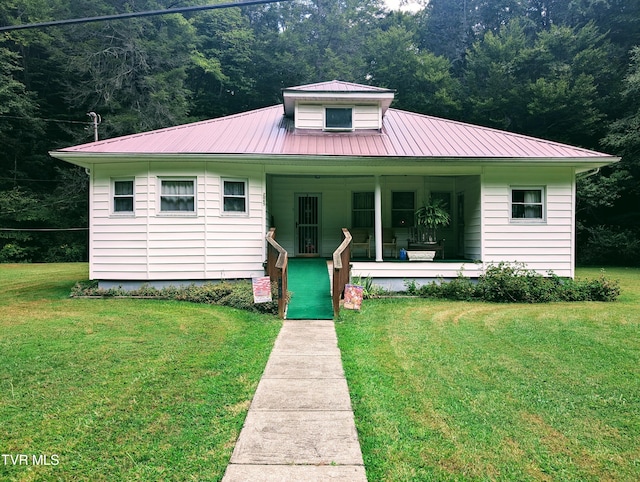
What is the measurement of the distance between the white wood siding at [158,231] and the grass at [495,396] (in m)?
4.57

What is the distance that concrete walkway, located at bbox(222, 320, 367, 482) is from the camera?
284 cm

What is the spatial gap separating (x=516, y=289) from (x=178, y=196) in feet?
29.1

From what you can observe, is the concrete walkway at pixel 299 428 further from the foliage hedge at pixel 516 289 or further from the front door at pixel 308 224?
the front door at pixel 308 224

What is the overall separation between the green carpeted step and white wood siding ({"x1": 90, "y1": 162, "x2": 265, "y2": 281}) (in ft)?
6.48

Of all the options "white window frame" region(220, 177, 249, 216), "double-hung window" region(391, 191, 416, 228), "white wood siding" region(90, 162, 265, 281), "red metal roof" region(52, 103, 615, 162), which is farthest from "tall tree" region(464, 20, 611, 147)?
"white wood siding" region(90, 162, 265, 281)

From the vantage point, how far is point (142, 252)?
34.8ft

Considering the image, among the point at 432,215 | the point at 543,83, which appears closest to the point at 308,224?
the point at 432,215

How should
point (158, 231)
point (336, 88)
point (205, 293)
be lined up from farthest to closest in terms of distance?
point (336, 88) < point (158, 231) < point (205, 293)

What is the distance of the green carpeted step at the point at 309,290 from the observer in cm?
823

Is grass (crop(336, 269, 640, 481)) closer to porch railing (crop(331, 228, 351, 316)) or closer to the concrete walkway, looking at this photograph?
the concrete walkway

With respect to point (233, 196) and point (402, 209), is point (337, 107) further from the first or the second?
point (233, 196)

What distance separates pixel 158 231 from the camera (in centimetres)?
1059

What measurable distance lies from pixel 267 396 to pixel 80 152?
343 inches

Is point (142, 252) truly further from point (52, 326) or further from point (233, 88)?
point (233, 88)
